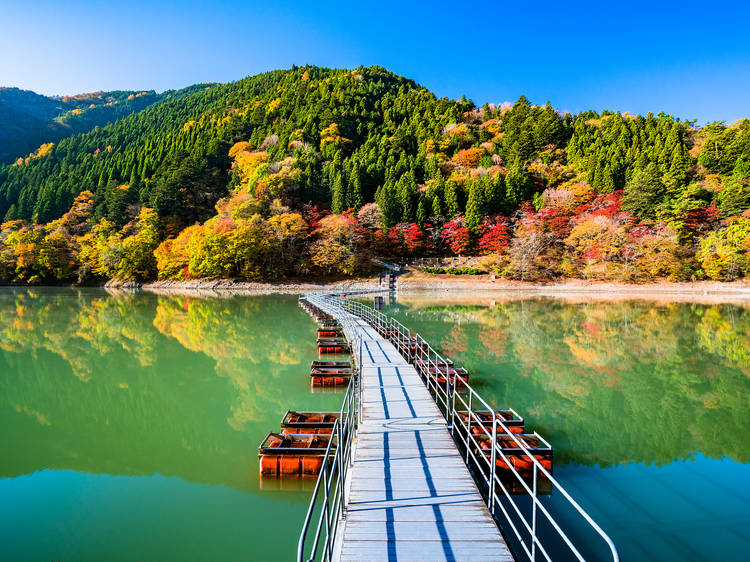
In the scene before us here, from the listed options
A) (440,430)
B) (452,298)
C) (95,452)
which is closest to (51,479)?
(95,452)

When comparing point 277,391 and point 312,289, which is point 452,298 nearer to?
point 312,289

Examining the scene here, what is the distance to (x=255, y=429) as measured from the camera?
296 inches

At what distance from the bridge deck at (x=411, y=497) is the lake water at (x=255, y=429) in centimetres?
133

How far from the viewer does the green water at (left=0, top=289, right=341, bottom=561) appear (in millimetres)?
4578

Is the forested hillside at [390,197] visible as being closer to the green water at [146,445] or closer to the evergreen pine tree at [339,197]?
the evergreen pine tree at [339,197]

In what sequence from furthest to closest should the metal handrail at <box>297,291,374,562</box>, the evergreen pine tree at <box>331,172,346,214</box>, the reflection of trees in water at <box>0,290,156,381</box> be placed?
the evergreen pine tree at <box>331,172,346,214</box>
the reflection of trees in water at <box>0,290,156,381</box>
the metal handrail at <box>297,291,374,562</box>

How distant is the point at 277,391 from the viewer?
9.90m

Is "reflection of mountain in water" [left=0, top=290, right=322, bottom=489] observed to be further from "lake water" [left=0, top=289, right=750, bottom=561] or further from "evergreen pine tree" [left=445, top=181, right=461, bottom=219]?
"evergreen pine tree" [left=445, top=181, right=461, bottom=219]

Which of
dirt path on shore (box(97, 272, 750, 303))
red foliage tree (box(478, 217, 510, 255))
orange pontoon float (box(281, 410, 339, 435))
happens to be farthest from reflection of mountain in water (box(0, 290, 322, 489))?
red foliage tree (box(478, 217, 510, 255))

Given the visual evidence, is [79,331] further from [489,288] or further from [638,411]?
[489,288]

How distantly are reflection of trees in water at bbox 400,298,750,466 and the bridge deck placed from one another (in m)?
2.81

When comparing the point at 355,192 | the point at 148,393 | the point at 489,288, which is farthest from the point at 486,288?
the point at 148,393

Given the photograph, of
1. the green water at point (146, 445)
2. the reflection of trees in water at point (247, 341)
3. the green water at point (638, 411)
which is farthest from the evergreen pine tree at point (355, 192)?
the green water at point (146, 445)

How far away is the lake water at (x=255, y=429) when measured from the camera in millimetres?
4617
